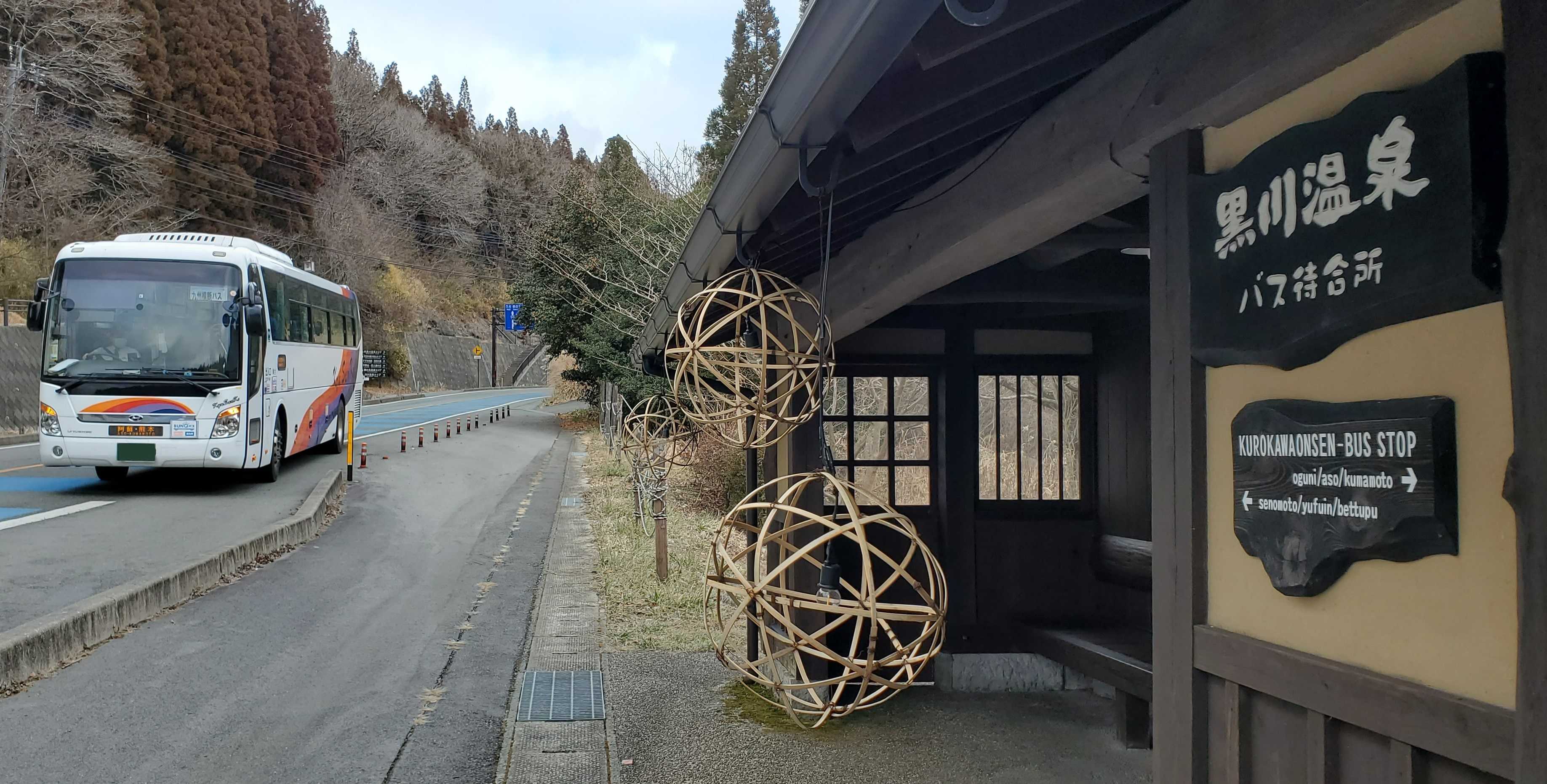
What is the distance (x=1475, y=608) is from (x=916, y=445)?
441 centimetres

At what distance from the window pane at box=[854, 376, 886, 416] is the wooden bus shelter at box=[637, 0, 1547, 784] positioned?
83.3 inches

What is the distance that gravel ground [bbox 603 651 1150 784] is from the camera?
15.2 feet

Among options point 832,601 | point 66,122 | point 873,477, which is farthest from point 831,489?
point 66,122

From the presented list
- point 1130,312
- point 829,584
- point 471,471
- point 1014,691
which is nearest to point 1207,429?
point 829,584

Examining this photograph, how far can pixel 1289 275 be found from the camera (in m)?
2.08

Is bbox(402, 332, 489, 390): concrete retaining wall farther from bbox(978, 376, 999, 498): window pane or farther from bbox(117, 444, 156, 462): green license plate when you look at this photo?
bbox(978, 376, 999, 498): window pane

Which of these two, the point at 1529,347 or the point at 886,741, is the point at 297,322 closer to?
the point at 886,741

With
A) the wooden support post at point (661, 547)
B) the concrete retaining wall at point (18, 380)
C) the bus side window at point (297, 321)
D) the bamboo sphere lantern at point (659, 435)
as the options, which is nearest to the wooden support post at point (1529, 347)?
the bamboo sphere lantern at point (659, 435)

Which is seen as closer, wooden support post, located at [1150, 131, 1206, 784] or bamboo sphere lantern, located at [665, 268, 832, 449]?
wooden support post, located at [1150, 131, 1206, 784]

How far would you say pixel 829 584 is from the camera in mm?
3154

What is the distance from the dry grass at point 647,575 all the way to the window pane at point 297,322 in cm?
500

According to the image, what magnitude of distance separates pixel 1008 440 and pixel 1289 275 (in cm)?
421

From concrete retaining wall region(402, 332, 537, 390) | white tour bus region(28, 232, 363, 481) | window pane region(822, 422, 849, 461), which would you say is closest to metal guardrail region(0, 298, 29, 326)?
white tour bus region(28, 232, 363, 481)

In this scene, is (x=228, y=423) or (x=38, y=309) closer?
(x=38, y=309)
